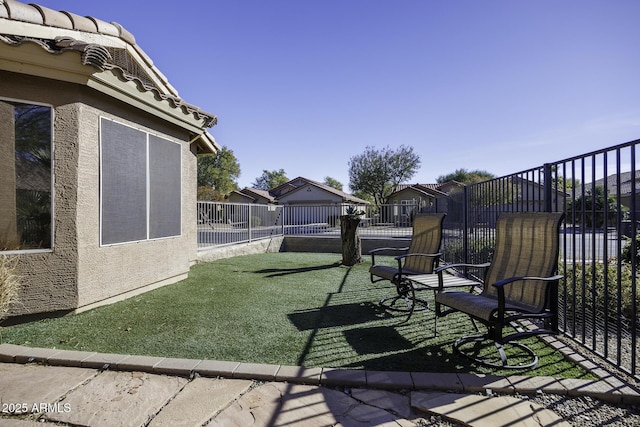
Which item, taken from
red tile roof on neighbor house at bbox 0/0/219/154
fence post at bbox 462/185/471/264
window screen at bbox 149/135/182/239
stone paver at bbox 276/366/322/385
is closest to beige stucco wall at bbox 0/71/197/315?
red tile roof on neighbor house at bbox 0/0/219/154

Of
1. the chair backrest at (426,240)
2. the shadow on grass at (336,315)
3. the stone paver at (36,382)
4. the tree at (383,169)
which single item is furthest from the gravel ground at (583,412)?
the tree at (383,169)

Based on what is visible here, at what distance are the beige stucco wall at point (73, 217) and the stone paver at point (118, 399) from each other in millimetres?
2233

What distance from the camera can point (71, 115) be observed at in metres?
→ 4.38

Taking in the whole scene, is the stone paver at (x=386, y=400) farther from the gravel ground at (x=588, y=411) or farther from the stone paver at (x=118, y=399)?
the stone paver at (x=118, y=399)

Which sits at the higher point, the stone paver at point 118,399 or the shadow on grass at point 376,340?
the stone paver at point 118,399

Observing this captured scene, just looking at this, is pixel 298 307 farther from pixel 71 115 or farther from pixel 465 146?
pixel 465 146

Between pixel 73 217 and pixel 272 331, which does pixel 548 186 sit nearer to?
pixel 272 331

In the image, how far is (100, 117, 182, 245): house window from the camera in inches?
193

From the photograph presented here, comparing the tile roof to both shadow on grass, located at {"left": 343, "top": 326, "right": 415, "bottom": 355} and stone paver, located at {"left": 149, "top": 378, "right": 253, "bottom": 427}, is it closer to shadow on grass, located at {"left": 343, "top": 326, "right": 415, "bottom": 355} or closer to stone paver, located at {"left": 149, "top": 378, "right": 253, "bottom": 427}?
stone paver, located at {"left": 149, "top": 378, "right": 253, "bottom": 427}

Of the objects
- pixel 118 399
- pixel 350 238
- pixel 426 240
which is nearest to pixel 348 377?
pixel 118 399

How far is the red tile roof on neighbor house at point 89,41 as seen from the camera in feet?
13.4

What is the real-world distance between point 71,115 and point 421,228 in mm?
5341

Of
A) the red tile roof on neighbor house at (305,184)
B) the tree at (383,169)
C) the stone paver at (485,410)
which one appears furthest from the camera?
the tree at (383,169)

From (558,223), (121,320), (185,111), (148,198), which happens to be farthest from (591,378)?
(185,111)
